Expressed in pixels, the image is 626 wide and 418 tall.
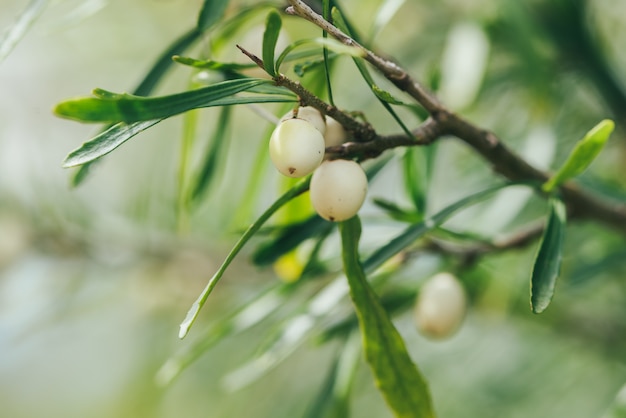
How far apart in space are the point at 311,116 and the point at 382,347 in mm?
151

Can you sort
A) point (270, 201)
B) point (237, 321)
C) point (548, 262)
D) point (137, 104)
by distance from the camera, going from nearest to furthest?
point (137, 104), point (548, 262), point (237, 321), point (270, 201)

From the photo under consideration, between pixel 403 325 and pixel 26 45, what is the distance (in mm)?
782

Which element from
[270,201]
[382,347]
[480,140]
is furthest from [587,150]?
[270,201]

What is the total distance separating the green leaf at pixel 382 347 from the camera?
469 millimetres

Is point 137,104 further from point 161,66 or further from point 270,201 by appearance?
point 270,201

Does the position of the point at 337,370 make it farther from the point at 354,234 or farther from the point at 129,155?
the point at 129,155

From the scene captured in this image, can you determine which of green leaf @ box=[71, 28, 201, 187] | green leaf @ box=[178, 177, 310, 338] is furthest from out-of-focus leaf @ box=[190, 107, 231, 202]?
green leaf @ box=[178, 177, 310, 338]

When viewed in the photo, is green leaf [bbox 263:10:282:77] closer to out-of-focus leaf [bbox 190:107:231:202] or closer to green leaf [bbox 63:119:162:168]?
green leaf [bbox 63:119:162:168]

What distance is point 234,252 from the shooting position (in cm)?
40

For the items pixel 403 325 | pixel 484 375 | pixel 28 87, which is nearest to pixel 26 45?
pixel 28 87

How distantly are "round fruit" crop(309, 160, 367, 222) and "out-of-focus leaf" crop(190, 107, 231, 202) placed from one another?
19 centimetres

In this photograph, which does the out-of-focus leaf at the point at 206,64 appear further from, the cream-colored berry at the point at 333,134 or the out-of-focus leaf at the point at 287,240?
the out-of-focus leaf at the point at 287,240

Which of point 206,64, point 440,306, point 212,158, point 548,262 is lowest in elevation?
point 440,306

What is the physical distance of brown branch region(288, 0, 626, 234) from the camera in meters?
0.39
